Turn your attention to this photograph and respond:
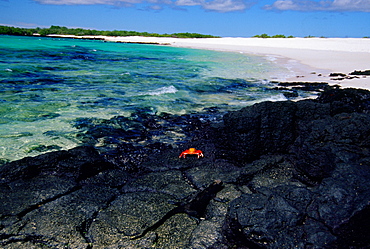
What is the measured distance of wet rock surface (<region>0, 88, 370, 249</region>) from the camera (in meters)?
3.38

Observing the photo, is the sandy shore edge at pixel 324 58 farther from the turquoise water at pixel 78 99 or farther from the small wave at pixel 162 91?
the small wave at pixel 162 91

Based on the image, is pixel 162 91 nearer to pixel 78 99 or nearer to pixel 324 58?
pixel 78 99

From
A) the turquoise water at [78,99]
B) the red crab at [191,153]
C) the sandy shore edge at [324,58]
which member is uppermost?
the sandy shore edge at [324,58]

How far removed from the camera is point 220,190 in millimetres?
4559

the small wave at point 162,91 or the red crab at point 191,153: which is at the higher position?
the red crab at point 191,153

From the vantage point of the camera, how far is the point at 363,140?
446cm

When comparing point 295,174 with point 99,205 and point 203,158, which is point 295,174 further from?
point 99,205

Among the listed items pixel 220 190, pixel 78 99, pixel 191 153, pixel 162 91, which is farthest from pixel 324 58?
pixel 220 190

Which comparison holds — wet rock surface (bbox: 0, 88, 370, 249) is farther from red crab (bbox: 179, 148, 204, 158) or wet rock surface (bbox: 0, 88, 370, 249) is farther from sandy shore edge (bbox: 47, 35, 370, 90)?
sandy shore edge (bbox: 47, 35, 370, 90)

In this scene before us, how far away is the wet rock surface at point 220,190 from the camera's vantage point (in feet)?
11.1

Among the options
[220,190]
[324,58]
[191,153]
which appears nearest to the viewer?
[220,190]

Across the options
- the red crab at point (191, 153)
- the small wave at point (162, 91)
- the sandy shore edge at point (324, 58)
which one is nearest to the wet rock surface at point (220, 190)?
the red crab at point (191, 153)

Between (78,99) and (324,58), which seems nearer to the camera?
(78,99)

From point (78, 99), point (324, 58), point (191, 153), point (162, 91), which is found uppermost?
point (324, 58)
